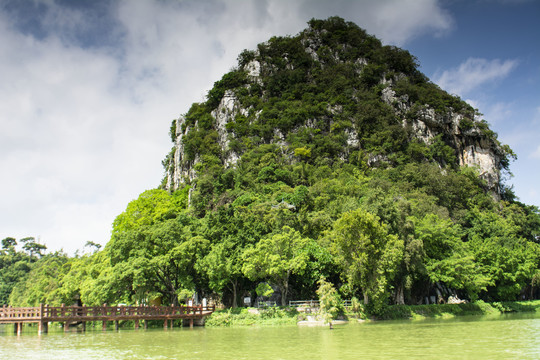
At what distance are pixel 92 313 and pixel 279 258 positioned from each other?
50.9ft

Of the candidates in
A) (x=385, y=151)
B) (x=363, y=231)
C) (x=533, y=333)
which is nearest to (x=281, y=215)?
(x=363, y=231)

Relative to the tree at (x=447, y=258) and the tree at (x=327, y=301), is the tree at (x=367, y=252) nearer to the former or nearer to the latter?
the tree at (x=327, y=301)

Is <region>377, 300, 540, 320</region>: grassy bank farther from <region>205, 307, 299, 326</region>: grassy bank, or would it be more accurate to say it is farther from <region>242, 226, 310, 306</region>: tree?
<region>242, 226, 310, 306</region>: tree

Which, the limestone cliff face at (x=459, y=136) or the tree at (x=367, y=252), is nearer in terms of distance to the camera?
the tree at (x=367, y=252)

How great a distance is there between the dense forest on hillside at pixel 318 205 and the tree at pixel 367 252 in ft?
0.42

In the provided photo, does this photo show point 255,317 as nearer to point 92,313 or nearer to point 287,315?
point 287,315

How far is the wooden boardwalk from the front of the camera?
93.5 feet

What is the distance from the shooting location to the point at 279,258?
33.8 m

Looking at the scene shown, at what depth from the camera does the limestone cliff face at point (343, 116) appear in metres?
70.2

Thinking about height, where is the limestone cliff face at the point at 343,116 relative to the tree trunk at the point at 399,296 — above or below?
above

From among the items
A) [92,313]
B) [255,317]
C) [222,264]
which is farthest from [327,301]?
[92,313]

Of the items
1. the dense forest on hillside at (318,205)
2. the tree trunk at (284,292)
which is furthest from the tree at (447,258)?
the tree trunk at (284,292)

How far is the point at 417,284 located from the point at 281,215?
15325 mm

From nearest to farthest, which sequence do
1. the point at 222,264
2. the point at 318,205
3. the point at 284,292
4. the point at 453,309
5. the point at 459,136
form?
the point at 222,264 < the point at 284,292 < the point at 453,309 < the point at 318,205 < the point at 459,136
